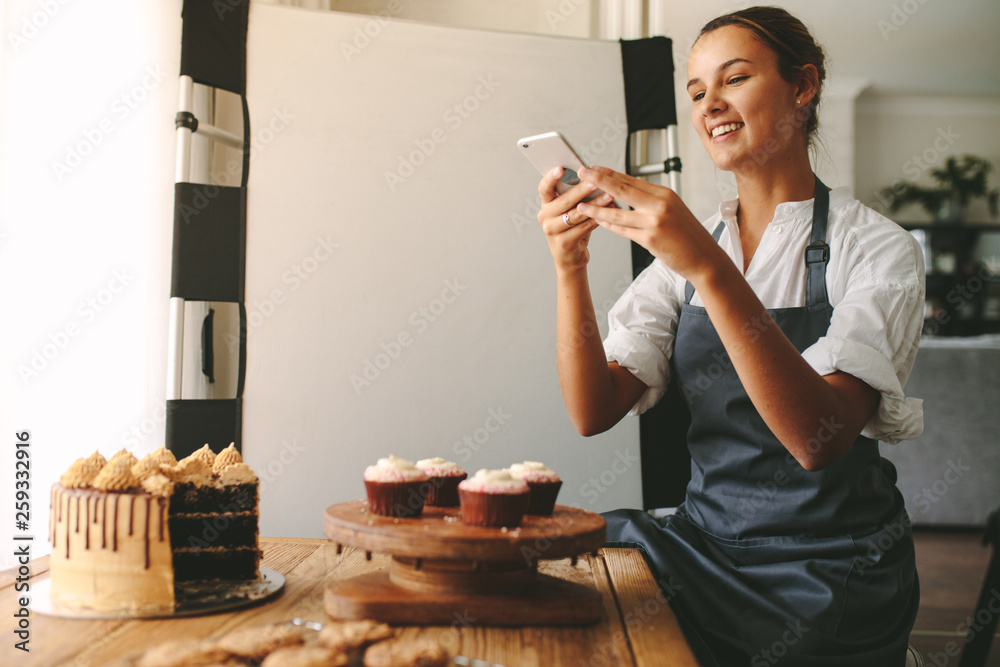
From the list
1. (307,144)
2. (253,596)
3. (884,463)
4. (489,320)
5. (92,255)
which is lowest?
(253,596)

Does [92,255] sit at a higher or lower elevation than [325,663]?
higher

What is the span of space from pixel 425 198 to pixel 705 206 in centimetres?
419

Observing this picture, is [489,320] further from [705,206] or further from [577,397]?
[705,206]

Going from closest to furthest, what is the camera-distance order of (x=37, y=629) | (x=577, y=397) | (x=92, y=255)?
(x=37, y=629)
(x=577, y=397)
(x=92, y=255)

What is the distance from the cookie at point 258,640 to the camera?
2.35 ft

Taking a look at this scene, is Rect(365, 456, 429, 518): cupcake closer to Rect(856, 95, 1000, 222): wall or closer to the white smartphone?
the white smartphone

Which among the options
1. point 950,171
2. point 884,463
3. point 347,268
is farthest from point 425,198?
point 950,171

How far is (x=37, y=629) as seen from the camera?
2.64ft

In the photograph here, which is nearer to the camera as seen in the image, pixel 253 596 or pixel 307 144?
pixel 253 596

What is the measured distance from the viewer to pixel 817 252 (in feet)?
4.51
